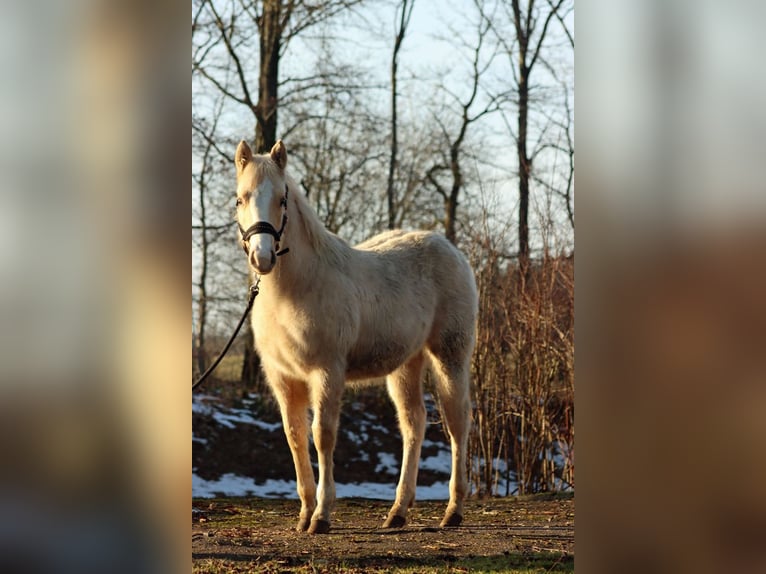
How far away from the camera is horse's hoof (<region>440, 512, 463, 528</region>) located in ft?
19.3

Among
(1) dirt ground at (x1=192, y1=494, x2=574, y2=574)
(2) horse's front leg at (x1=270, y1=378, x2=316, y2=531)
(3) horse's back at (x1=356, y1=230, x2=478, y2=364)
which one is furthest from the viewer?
(3) horse's back at (x1=356, y1=230, x2=478, y2=364)

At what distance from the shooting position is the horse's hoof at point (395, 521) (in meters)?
5.74

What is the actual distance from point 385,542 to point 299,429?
3.13ft

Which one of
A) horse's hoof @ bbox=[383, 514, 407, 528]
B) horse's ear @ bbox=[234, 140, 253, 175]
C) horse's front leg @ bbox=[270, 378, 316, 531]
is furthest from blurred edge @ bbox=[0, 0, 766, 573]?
horse's hoof @ bbox=[383, 514, 407, 528]

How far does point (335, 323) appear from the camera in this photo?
529cm

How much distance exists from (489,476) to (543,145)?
6164 millimetres

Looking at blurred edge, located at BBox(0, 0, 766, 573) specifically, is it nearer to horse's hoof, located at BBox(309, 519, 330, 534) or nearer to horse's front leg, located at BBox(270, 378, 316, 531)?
horse's hoof, located at BBox(309, 519, 330, 534)

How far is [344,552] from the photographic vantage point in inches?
181

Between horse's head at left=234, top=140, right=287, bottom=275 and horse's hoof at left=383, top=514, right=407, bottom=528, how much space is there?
7.10ft
